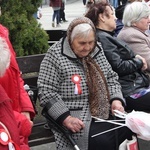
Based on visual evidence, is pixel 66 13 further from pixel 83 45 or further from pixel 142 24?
pixel 83 45

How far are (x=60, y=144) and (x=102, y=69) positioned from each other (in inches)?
29.0

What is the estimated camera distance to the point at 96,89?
3.35 meters

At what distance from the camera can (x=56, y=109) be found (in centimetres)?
324

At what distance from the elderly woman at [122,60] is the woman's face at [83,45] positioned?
0.42 metres

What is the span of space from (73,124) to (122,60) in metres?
0.98

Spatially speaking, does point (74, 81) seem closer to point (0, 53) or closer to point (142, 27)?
point (0, 53)

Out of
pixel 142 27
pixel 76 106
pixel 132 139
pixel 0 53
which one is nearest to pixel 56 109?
pixel 76 106

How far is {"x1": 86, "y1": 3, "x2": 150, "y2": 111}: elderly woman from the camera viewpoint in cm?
378

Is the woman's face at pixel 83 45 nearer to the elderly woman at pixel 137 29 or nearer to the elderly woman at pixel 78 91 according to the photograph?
the elderly woman at pixel 78 91

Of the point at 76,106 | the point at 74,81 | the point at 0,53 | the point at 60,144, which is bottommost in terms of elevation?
the point at 60,144

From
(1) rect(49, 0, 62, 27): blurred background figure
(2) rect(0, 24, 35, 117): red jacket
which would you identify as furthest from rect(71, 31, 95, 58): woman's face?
(1) rect(49, 0, 62, 27): blurred background figure

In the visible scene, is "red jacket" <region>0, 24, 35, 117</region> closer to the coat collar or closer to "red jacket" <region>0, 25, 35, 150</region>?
"red jacket" <region>0, 25, 35, 150</region>

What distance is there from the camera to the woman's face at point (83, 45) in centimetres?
332

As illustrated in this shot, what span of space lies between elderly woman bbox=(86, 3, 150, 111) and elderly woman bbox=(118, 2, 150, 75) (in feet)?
0.61
